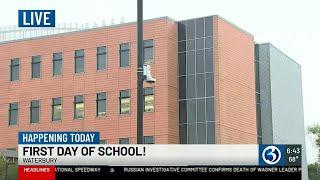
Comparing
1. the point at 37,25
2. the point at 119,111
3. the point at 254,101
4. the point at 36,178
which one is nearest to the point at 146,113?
the point at 119,111

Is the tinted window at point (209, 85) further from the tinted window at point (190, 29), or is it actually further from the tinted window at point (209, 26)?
the tinted window at point (190, 29)

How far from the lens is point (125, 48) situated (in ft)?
176

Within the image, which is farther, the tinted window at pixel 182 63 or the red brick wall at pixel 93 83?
the tinted window at pixel 182 63

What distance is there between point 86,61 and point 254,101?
542 inches

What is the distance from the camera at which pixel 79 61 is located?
5588 cm

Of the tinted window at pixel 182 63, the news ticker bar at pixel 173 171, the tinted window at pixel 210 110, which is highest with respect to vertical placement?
the tinted window at pixel 182 63

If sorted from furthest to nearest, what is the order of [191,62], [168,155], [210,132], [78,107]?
[78,107], [191,62], [210,132], [168,155]

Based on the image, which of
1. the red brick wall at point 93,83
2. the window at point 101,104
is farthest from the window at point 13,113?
the window at point 101,104

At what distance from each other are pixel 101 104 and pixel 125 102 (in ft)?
7.29

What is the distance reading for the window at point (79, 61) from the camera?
55.7 m

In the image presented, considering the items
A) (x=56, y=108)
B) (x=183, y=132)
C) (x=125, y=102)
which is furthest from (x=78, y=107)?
(x=183, y=132)

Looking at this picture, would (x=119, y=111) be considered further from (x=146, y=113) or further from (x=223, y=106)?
(x=223, y=106)

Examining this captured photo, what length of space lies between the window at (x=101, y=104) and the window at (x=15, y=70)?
8222 millimetres

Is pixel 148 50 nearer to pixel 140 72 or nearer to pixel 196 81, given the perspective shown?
pixel 196 81
